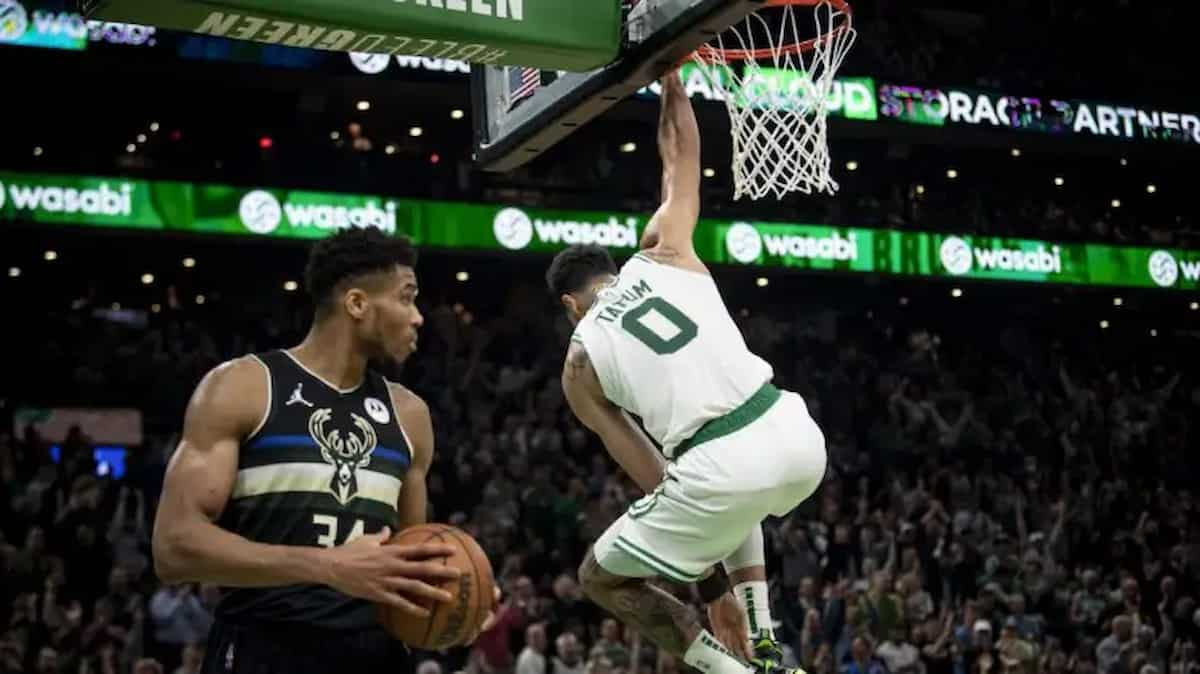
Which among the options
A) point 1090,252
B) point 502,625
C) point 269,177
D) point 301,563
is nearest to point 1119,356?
point 1090,252

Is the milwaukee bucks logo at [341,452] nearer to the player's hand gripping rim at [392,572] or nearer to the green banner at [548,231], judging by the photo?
the player's hand gripping rim at [392,572]

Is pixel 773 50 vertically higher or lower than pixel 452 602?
higher

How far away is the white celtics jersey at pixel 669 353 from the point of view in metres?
4.92

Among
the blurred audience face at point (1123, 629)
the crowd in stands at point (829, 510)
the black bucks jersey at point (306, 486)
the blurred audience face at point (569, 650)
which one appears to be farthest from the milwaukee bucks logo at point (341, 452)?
the blurred audience face at point (1123, 629)

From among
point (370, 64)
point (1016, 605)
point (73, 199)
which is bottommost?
point (1016, 605)

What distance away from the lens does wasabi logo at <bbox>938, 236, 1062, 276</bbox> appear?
21.2 metres

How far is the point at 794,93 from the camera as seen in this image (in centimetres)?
651

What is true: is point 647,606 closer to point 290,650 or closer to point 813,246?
point 290,650

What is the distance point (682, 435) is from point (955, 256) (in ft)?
55.4

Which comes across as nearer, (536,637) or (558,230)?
(536,637)

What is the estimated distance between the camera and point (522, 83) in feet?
19.2

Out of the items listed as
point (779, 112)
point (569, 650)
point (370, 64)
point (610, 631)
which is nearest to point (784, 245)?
point (370, 64)

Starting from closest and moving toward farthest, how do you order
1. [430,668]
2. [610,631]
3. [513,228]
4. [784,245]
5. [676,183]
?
1. [676,183]
2. [430,668]
3. [610,631]
4. [513,228]
5. [784,245]

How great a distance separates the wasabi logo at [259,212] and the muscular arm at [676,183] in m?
13.2
